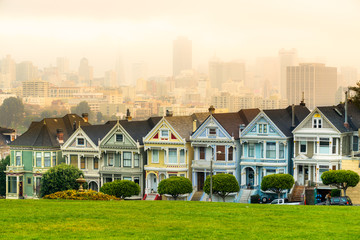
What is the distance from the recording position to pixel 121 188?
57.7 metres

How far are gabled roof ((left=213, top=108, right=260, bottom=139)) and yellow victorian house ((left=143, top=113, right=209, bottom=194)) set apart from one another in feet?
9.06

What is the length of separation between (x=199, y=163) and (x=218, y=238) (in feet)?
116

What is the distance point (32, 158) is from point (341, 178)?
29.9m

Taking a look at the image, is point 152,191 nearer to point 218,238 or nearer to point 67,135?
point 67,135

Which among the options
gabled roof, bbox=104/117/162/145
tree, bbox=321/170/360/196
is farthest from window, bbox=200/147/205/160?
tree, bbox=321/170/360/196

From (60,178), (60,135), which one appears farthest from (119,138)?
(60,135)

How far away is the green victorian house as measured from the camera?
70125mm

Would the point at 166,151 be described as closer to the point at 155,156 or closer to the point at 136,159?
the point at 155,156

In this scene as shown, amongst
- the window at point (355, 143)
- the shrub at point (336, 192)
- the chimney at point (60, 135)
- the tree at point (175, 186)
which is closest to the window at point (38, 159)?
the chimney at point (60, 135)

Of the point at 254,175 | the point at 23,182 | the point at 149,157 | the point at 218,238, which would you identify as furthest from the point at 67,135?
the point at 218,238

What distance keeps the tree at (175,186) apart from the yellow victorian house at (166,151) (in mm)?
3396

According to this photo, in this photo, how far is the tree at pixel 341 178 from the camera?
53938mm

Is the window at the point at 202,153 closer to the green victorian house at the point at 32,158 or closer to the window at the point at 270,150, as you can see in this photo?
the window at the point at 270,150

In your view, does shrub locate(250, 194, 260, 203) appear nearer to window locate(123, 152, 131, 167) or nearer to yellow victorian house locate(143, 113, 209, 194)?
yellow victorian house locate(143, 113, 209, 194)
